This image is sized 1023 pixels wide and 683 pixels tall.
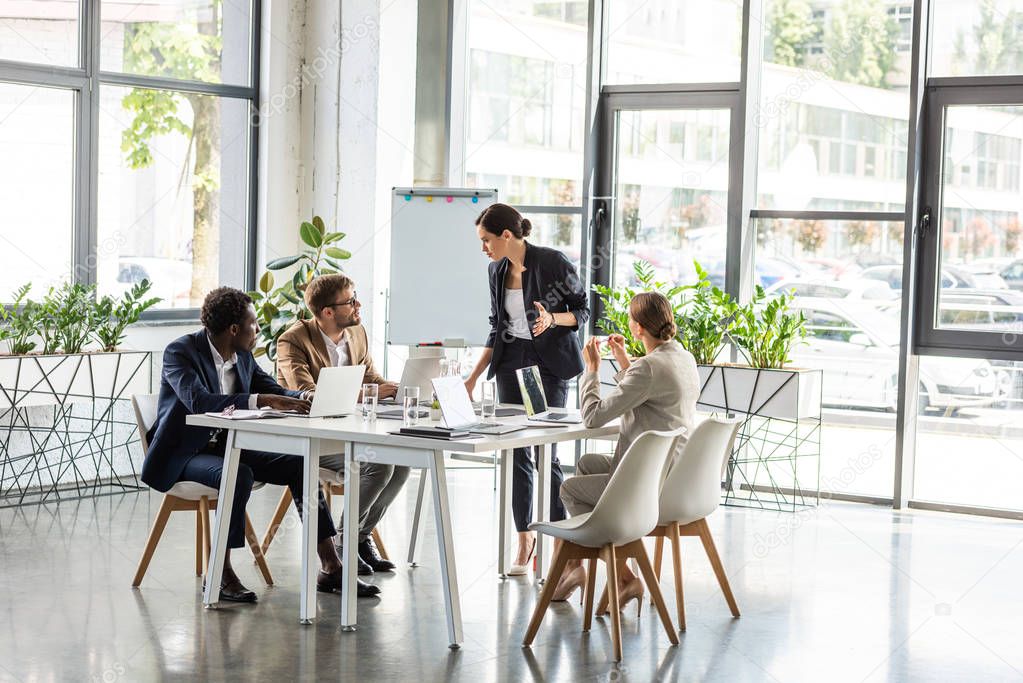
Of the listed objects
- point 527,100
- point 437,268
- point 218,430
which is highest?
point 527,100

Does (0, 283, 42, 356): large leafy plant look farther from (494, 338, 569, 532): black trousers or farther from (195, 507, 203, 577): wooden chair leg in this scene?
(494, 338, 569, 532): black trousers

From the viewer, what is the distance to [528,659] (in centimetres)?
409

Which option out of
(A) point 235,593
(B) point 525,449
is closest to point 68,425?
(A) point 235,593

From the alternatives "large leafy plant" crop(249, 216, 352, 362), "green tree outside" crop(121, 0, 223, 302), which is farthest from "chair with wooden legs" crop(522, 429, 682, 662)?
"green tree outside" crop(121, 0, 223, 302)

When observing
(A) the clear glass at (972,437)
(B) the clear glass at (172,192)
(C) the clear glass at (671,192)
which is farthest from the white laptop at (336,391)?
(A) the clear glass at (972,437)

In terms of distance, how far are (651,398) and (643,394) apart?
47 millimetres

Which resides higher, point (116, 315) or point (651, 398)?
point (116, 315)

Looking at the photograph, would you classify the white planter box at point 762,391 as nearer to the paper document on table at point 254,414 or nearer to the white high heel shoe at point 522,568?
the white high heel shoe at point 522,568

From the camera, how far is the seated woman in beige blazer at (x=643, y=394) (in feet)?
14.5

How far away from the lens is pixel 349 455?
4316mm

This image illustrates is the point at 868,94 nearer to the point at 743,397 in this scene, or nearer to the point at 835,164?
the point at 835,164

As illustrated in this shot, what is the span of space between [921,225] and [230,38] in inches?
175

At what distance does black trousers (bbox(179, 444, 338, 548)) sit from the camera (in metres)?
4.66

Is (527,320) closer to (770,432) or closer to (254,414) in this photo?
(254,414)
